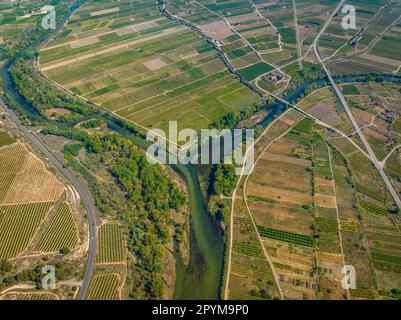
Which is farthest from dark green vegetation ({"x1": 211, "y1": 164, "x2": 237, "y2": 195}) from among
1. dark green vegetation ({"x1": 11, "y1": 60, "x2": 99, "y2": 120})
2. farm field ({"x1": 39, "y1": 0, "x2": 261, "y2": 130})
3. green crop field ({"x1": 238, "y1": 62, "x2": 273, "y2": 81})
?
green crop field ({"x1": 238, "y1": 62, "x2": 273, "y2": 81})

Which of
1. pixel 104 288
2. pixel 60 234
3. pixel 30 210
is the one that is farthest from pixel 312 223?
pixel 30 210

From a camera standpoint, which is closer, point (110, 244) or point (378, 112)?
point (110, 244)

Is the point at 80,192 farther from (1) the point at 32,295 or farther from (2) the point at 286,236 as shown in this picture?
(2) the point at 286,236

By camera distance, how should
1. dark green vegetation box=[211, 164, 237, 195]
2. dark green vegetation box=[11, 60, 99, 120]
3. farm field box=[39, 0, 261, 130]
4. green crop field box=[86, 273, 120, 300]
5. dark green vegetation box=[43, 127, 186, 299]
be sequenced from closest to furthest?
green crop field box=[86, 273, 120, 300] → dark green vegetation box=[43, 127, 186, 299] → dark green vegetation box=[211, 164, 237, 195] → dark green vegetation box=[11, 60, 99, 120] → farm field box=[39, 0, 261, 130]

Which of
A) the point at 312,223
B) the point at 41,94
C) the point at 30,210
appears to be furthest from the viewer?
the point at 41,94

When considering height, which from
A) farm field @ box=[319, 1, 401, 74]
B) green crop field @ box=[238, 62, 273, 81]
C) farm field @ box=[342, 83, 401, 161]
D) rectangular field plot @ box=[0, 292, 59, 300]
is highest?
farm field @ box=[319, 1, 401, 74]

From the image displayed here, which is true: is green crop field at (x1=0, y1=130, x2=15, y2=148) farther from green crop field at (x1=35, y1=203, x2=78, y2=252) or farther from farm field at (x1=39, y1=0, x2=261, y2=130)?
green crop field at (x1=35, y1=203, x2=78, y2=252)
